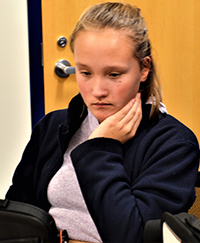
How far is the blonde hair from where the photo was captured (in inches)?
30.0

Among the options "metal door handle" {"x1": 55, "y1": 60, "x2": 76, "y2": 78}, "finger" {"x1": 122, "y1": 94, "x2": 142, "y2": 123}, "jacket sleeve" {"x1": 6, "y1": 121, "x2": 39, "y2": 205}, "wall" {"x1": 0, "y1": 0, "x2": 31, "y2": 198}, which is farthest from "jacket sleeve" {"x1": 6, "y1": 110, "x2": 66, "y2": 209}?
"wall" {"x1": 0, "y1": 0, "x2": 31, "y2": 198}

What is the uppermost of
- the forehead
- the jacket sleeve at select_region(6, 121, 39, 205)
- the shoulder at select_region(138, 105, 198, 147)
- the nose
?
the forehead

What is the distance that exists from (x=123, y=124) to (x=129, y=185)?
15cm

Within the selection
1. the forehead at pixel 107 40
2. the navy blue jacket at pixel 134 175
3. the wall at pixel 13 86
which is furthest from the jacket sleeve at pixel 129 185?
the wall at pixel 13 86

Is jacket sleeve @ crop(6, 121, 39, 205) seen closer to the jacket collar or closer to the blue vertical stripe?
the jacket collar

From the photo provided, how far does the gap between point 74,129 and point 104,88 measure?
190mm

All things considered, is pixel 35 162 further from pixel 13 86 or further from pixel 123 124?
pixel 13 86

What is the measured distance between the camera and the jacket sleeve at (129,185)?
666 millimetres

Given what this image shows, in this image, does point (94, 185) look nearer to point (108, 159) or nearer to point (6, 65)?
point (108, 159)

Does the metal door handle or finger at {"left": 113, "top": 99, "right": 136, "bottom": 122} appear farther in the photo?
the metal door handle

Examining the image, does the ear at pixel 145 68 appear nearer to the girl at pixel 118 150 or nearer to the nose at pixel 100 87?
the girl at pixel 118 150

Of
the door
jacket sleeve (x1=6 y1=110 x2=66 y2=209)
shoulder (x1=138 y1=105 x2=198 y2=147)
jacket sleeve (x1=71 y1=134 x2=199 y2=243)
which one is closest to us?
jacket sleeve (x1=71 y1=134 x2=199 y2=243)

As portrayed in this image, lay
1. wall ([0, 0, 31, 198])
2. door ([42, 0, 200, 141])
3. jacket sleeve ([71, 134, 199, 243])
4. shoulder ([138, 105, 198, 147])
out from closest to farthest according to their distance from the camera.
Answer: jacket sleeve ([71, 134, 199, 243]), shoulder ([138, 105, 198, 147]), door ([42, 0, 200, 141]), wall ([0, 0, 31, 198])

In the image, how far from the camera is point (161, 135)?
783 mm
